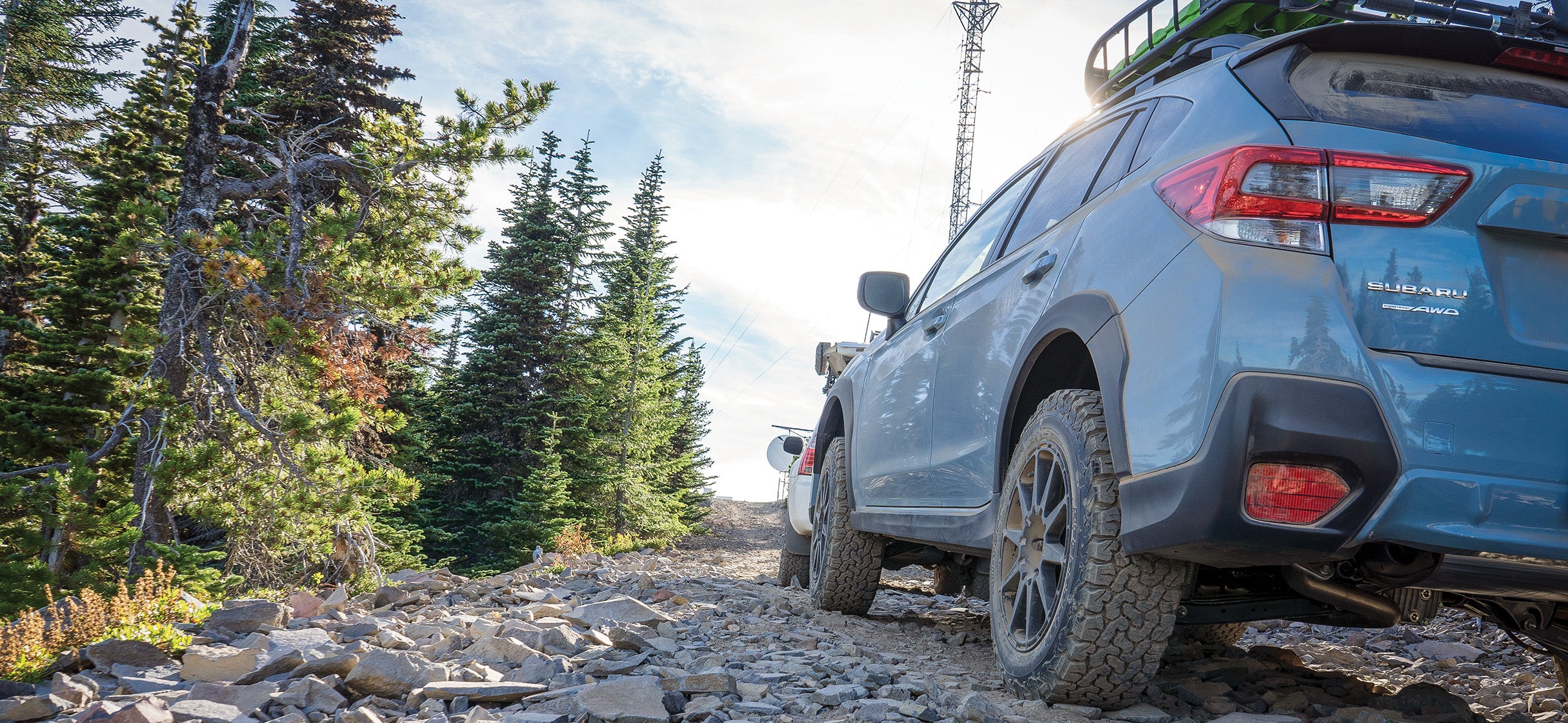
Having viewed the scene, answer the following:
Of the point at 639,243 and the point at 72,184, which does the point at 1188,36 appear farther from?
the point at 639,243

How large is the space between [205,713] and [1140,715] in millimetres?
2584

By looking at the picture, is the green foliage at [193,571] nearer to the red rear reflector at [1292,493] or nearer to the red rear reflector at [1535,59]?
the red rear reflector at [1292,493]

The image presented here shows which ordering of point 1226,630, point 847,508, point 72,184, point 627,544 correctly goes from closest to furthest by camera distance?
point 1226,630 → point 847,508 → point 72,184 → point 627,544

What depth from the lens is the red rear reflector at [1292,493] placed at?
1849mm

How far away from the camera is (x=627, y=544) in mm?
22188

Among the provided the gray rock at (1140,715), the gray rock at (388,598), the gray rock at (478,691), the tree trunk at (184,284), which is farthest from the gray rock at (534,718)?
the tree trunk at (184,284)

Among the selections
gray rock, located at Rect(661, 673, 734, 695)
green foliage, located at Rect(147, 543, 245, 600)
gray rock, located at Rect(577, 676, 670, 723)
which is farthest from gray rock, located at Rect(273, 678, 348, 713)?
green foliage, located at Rect(147, 543, 245, 600)

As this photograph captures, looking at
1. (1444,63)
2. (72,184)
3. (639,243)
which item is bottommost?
(1444,63)

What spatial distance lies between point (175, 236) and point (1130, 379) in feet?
42.9

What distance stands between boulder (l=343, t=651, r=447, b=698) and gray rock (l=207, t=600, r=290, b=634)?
1.55 meters

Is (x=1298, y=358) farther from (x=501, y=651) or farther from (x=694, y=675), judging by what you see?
(x=501, y=651)

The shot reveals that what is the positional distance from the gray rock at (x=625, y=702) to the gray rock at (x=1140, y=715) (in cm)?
126

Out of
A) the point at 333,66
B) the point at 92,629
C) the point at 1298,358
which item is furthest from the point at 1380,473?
the point at 333,66

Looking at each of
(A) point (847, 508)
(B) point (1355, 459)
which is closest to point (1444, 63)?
(B) point (1355, 459)
